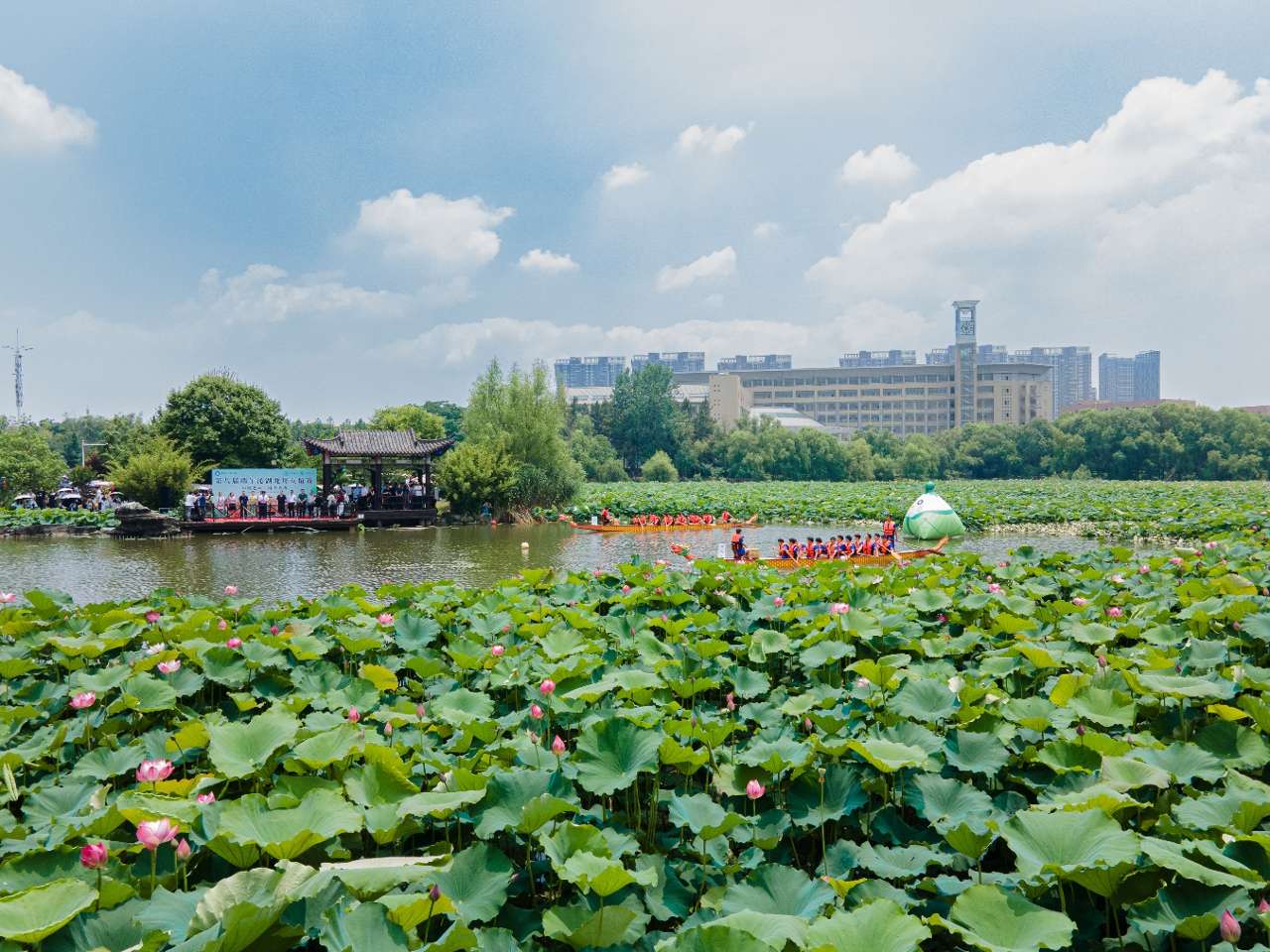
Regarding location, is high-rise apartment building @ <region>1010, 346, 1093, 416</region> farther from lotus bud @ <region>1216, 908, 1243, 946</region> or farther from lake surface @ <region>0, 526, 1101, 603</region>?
lotus bud @ <region>1216, 908, 1243, 946</region>

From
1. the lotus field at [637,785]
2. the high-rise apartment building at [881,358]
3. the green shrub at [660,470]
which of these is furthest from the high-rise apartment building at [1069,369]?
the lotus field at [637,785]

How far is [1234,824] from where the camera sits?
216 centimetres

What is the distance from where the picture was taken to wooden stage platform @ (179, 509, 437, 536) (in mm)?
21781

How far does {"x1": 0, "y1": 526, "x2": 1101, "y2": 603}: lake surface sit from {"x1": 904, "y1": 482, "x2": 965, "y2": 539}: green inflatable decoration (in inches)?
34.2

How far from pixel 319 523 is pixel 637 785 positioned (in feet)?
71.0

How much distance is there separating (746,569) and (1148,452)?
192ft

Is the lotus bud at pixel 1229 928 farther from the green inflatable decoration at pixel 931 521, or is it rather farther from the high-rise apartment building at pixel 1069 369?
the high-rise apartment building at pixel 1069 369

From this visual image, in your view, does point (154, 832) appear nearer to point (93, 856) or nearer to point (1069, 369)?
point (93, 856)

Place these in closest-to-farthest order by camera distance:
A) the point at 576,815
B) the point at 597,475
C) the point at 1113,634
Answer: the point at 576,815 → the point at 1113,634 → the point at 597,475

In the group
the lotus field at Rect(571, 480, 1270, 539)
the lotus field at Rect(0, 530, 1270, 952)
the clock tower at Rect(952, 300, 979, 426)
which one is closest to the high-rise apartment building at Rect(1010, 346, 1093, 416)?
the clock tower at Rect(952, 300, 979, 426)

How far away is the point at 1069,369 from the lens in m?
191

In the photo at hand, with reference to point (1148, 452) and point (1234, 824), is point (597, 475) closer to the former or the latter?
point (1148, 452)

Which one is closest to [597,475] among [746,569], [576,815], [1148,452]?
[1148,452]

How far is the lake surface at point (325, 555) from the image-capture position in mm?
12922
